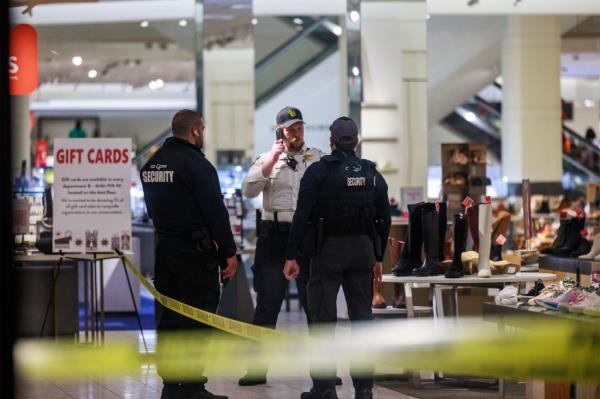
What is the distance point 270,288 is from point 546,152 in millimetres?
12403

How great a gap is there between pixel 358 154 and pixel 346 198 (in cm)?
305

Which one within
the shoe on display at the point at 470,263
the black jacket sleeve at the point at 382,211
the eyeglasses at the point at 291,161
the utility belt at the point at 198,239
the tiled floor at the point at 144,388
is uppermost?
the eyeglasses at the point at 291,161

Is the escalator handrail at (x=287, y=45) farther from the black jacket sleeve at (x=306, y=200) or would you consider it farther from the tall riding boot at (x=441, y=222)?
the black jacket sleeve at (x=306, y=200)

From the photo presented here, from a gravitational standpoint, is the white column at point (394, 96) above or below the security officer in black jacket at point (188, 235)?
above

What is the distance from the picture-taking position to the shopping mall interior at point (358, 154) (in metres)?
5.39

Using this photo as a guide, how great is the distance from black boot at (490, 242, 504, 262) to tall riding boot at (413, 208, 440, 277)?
1.30ft

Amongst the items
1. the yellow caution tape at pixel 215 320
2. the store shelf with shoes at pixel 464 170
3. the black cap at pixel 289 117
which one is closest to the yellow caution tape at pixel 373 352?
the yellow caution tape at pixel 215 320

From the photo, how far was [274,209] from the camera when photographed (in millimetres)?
6785

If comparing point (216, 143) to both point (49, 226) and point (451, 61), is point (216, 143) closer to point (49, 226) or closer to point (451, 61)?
point (451, 61)

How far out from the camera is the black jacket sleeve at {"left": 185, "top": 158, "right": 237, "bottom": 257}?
19.1 feet

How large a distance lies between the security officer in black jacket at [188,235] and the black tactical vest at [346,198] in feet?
1.60

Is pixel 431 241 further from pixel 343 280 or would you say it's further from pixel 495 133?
pixel 495 133

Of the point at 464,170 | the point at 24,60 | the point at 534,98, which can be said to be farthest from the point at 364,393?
the point at 534,98

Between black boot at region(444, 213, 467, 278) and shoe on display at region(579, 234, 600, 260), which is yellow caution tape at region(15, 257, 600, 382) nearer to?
black boot at region(444, 213, 467, 278)
